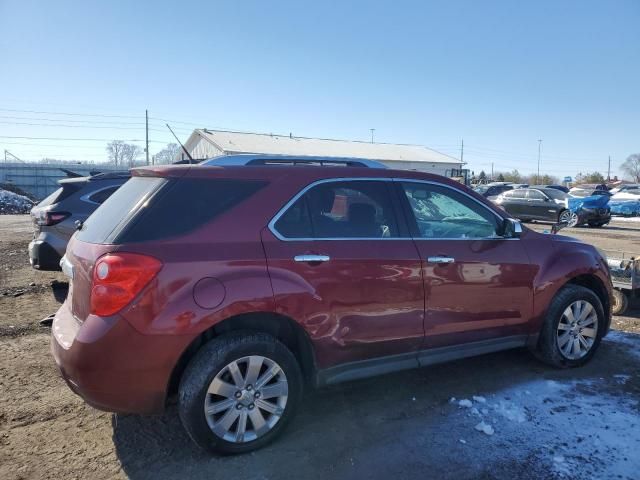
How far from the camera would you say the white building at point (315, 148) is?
117 feet

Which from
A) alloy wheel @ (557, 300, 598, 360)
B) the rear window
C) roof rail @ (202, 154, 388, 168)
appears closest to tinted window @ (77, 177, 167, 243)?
the rear window

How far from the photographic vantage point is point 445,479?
2.80 meters

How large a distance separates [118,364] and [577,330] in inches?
157

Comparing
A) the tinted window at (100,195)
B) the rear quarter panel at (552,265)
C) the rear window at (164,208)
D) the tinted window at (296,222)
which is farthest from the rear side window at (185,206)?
the tinted window at (100,195)

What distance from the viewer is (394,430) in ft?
11.0

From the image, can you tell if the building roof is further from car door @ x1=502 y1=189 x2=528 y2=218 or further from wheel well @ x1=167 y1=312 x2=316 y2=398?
wheel well @ x1=167 y1=312 x2=316 y2=398

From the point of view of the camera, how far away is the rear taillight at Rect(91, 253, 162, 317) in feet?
8.80

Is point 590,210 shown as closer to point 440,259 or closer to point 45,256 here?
point 440,259

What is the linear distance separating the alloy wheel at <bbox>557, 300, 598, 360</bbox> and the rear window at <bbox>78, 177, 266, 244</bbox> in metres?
3.14

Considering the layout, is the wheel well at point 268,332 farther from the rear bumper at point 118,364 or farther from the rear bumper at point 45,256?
the rear bumper at point 45,256

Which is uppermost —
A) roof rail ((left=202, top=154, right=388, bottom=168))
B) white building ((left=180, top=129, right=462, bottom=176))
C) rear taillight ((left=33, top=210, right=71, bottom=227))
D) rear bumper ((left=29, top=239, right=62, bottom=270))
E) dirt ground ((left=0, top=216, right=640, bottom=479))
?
white building ((left=180, top=129, right=462, bottom=176))

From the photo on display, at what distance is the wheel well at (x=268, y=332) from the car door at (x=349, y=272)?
8 centimetres

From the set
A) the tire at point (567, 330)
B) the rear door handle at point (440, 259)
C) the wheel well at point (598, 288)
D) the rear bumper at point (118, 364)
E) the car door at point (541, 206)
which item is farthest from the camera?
the car door at point (541, 206)

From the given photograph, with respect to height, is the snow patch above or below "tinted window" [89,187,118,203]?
below
